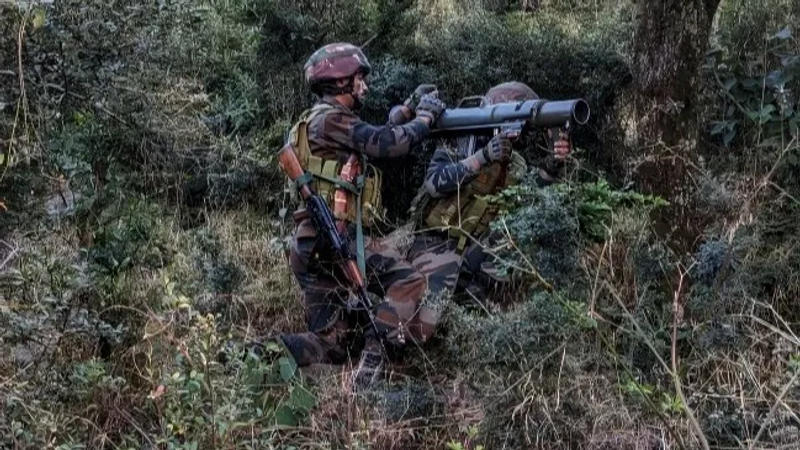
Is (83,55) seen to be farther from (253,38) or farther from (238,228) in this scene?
(253,38)

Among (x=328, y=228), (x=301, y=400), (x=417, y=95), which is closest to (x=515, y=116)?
(x=417, y=95)

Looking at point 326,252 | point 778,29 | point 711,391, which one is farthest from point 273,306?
point 778,29

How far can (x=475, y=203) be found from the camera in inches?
235

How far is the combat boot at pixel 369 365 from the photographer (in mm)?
5285

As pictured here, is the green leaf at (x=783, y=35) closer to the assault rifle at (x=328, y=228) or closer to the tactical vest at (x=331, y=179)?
the tactical vest at (x=331, y=179)

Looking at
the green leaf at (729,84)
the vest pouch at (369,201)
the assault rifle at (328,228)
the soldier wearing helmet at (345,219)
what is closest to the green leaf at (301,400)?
the soldier wearing helmet at (345,219)

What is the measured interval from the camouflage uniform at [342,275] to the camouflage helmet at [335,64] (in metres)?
0.14

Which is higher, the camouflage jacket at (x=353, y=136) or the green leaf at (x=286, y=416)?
the camouflage jacket at (x=353, y=136)

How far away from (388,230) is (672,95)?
1.95 m

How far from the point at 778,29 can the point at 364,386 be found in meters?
3.98

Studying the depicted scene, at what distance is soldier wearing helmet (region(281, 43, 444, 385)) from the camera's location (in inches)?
223

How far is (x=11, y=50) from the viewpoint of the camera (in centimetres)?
456

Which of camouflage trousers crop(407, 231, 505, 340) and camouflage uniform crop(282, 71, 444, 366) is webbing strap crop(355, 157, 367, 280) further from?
camouflage trousers crop(407, 231, 505, 340)

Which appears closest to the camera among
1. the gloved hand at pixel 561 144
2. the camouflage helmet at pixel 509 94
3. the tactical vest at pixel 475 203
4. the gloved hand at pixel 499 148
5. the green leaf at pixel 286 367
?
the green leaf at pixel 286 367
